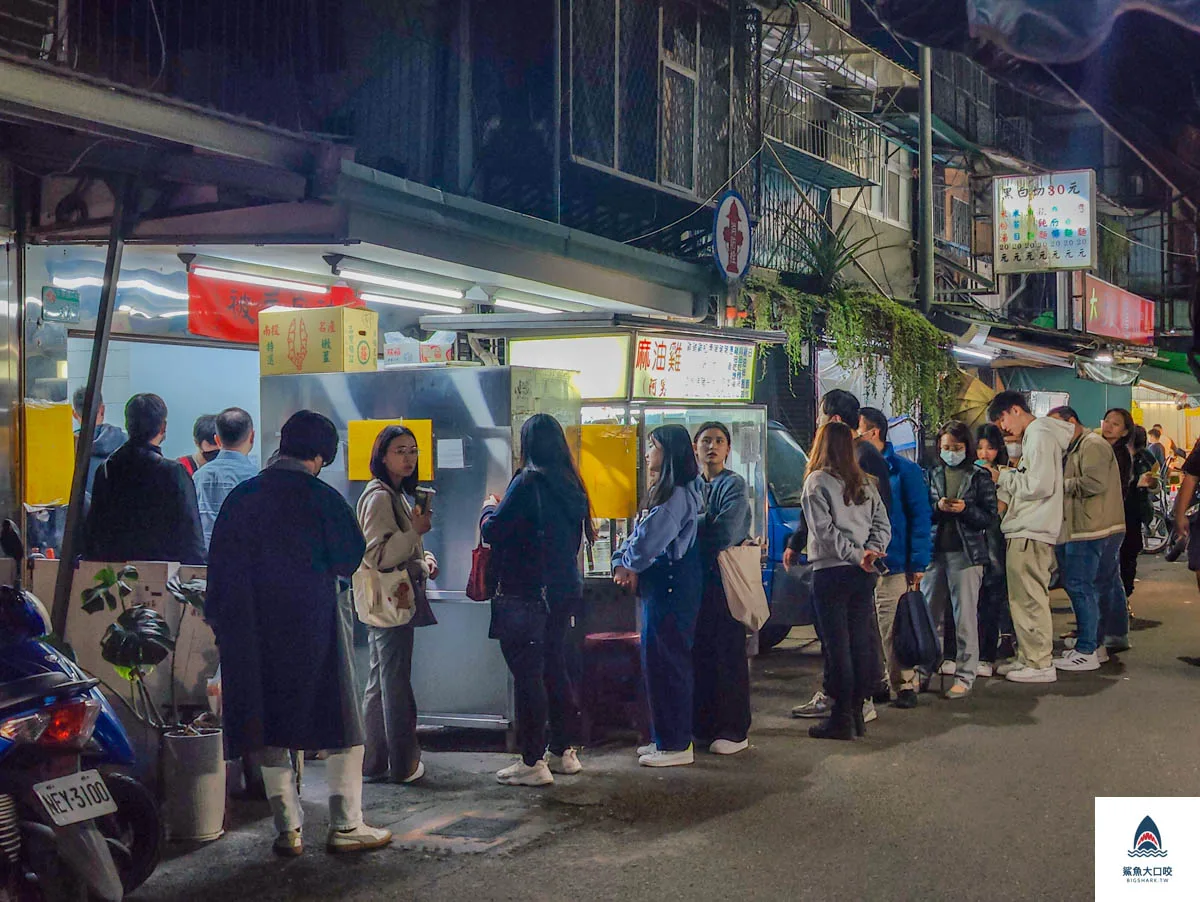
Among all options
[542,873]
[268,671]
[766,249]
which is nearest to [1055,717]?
[542,873]

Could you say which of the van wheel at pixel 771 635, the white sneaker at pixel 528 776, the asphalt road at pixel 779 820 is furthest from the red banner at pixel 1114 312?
the white sneaker at pixel 528 776

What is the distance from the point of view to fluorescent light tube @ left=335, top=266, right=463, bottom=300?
9.67m

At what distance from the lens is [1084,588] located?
35.4 feet

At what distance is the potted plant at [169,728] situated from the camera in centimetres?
596

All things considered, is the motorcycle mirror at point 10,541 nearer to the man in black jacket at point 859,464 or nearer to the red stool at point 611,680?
the red stool at point 611,680

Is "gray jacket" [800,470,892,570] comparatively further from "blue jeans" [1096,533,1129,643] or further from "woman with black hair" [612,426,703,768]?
"blue jeans" [1096,533,1129,643]

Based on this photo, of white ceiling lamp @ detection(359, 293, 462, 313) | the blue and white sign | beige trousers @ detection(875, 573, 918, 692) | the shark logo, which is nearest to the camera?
the shark logo

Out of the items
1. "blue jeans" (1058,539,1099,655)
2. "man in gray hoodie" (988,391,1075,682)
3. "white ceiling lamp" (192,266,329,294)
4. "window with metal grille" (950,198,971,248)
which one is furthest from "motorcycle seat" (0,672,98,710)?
"window with metal grille" (950,198,971,248)

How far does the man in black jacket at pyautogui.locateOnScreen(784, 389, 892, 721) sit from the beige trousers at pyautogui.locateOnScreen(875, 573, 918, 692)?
475 millimetres

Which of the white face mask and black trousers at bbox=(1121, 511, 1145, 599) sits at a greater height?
the white face mask

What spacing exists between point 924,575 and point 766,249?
816cm

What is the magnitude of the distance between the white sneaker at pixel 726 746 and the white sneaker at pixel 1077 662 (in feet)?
13.3

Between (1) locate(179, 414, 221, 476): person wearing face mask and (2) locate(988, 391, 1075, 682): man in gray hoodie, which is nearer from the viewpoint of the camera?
(1) locate(179, 414, 221, 476): person wearing face mask

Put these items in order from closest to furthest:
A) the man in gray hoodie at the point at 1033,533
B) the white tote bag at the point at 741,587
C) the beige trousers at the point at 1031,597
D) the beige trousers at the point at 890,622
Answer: the white tote bag at the point at 741,587 → the beige trousers at the point at 890,622 → the man in gray hoodie at the point at 1033,533 → the beige trousers at the point at 1031,597
